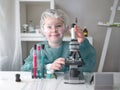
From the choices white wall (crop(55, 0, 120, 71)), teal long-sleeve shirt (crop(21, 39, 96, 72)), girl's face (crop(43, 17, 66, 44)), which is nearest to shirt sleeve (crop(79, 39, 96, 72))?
teal long-sleeve shirt (crop(21, 39, 96, 72))

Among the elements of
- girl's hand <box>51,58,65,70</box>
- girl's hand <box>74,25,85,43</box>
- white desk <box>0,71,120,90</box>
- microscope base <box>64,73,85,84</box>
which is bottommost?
white desk <box>0,71,120,90</box>

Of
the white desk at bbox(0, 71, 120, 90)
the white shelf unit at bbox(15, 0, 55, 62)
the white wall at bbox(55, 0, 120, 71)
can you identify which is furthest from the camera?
the white wall at bbox(55, 0, 120, 71)

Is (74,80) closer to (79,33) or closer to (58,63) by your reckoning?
(58,63)

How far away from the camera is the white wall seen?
2854 mm

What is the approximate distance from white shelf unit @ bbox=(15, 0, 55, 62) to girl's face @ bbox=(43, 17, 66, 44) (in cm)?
102

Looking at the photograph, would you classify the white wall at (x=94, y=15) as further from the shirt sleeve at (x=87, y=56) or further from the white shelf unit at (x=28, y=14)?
the shirt sleeve at (x=87, y=56)

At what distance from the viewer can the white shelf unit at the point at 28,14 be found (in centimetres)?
251

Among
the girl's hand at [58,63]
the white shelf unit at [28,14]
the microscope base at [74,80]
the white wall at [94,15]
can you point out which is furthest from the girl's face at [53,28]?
the white wall at [94,15]

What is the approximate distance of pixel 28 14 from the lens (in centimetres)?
287

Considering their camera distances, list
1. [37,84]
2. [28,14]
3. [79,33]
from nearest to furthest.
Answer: [37,84]
[79,33]
[28,14]

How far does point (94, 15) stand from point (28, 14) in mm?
883

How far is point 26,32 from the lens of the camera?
2.67m

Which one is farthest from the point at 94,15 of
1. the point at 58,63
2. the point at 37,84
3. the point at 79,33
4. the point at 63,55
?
the point at 37,84

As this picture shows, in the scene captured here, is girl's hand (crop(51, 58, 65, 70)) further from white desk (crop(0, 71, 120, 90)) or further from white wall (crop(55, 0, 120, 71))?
white wall (crop(55, 0, 120, 71))
